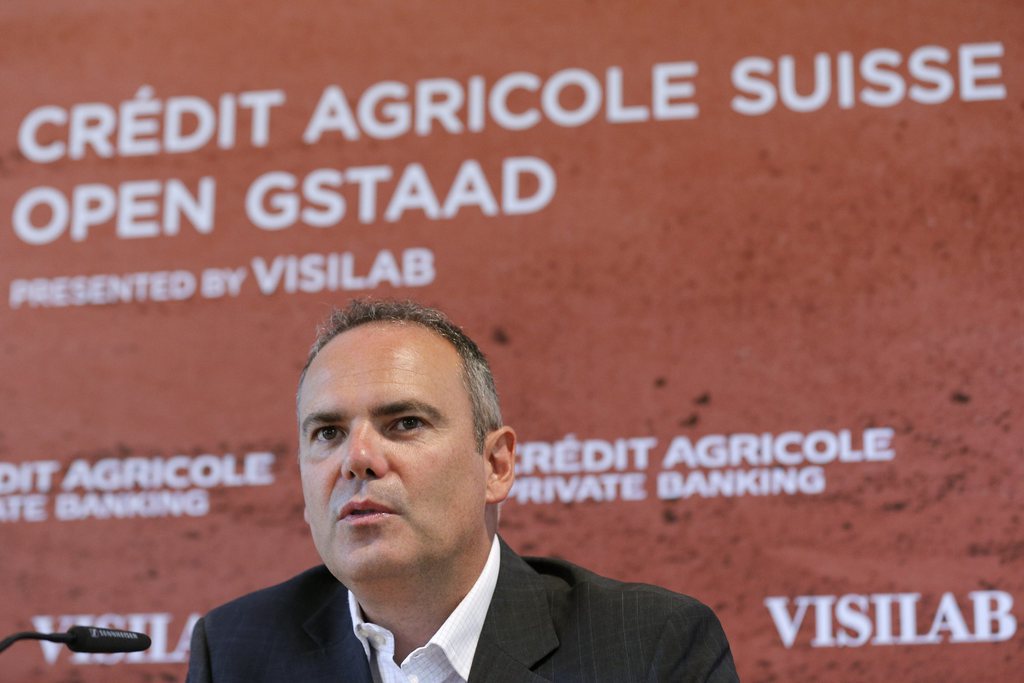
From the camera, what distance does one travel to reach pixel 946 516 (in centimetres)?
281

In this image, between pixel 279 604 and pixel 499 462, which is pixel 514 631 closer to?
pixel 499 462

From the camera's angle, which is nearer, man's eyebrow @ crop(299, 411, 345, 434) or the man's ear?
man's eyebrow @ crop(299, 411, 345, 434)

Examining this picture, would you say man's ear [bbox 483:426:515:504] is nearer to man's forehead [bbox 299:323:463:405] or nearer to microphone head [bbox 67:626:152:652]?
man's forehead [bbox 299:323:463:405]

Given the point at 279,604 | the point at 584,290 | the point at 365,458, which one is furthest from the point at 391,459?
the point at 584,290

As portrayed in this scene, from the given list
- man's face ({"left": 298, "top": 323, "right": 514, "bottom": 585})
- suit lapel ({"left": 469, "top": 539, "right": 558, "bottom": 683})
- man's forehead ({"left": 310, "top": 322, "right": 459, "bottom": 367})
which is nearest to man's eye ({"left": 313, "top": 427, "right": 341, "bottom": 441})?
man's face ({"left": 298, "top": 323, "right": 514, "bottom": 585})

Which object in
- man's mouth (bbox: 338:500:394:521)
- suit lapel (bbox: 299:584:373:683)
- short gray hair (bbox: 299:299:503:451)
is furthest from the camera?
short gray hair (bbox: 299:299:503:451)

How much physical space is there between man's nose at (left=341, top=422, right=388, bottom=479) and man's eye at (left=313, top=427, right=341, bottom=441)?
0.21 feet

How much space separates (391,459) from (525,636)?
33cm

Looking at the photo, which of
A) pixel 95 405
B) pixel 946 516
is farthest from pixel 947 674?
pixel 95 405

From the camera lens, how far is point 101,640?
6.56ft

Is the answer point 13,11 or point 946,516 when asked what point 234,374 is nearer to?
point 13,11

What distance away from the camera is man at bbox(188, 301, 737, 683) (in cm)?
214

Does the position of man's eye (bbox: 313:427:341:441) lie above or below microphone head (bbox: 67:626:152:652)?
above

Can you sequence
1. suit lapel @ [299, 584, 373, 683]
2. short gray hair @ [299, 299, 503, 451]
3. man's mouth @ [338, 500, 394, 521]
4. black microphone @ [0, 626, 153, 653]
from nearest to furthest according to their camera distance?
Answer: 1. black microphone @ [0, 626, 153, 653]
2. man's mouth @ [338, 500, 394, 521]
3. suit lapel @ [299, 584, 373, 683]
4. short gray hair @ [299, 299, 503, 451]
